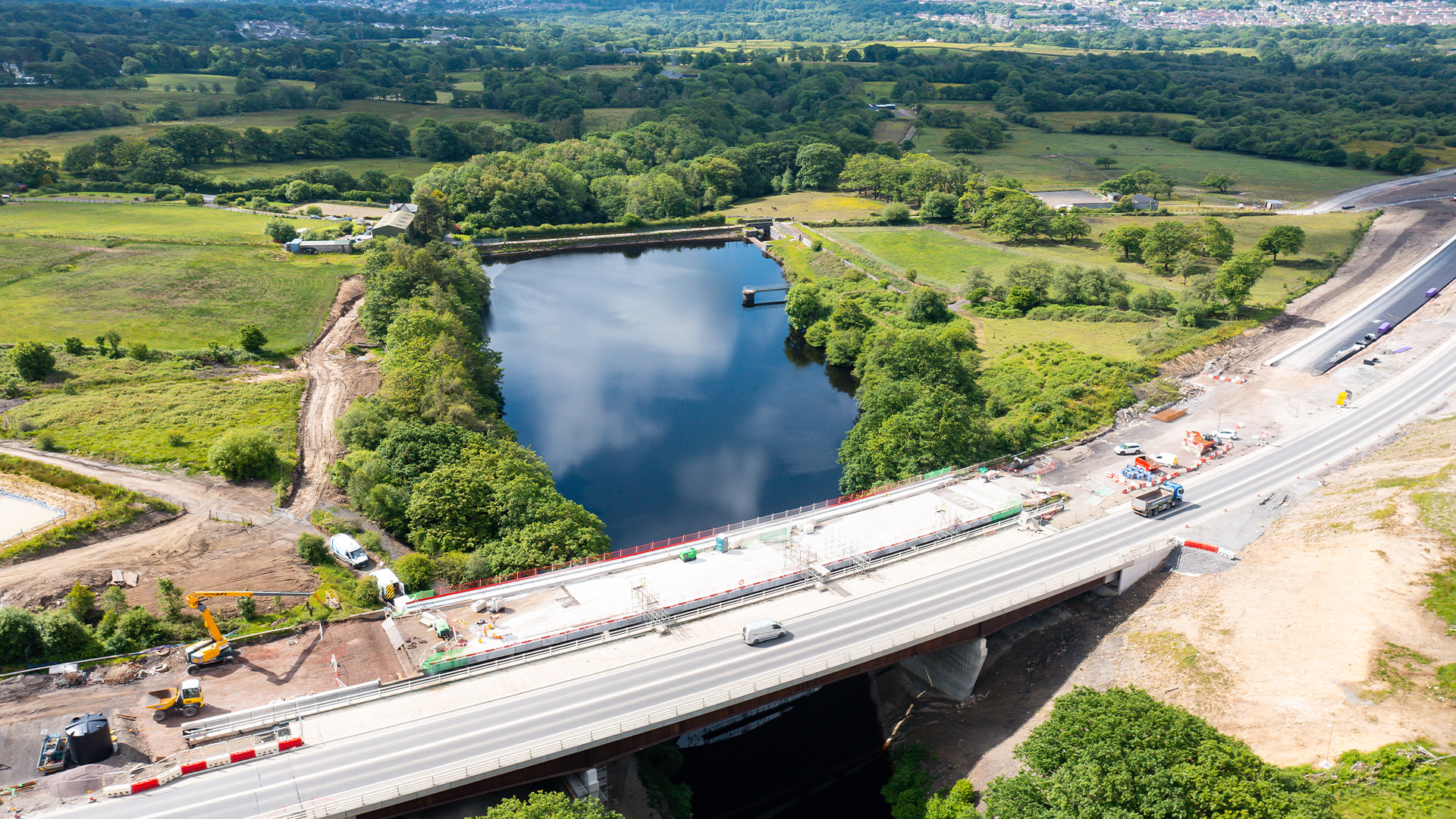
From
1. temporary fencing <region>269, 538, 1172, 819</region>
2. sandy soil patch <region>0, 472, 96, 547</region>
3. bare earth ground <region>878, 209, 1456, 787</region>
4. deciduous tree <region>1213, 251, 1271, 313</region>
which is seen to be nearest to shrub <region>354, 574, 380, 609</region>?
temporary fencing <region>269, 538, 1172, 819</region>

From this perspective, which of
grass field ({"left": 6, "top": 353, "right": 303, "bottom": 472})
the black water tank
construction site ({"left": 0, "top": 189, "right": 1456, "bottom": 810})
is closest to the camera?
the black water tank

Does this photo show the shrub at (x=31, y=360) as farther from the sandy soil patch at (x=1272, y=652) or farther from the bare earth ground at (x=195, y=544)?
the sandy soil patch at (x=1272, y=652)

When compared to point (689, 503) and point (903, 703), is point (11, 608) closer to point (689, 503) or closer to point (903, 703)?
point (689, 503)

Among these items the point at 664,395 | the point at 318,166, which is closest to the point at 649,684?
the point at 664,395

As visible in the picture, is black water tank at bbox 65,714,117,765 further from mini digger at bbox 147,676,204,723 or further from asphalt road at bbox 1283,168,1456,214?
asphalt road at bbox 1283,168,1456,214

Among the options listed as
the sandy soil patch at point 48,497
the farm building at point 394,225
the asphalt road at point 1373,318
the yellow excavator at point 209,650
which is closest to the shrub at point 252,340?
the sandy soil patch at point 48,497

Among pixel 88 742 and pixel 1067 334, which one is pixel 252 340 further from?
pixel 1067 334

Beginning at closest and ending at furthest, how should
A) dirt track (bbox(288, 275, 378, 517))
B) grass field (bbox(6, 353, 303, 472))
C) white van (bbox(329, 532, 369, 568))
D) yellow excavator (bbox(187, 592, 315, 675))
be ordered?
yellow excavator (bbox(187, 592, 315, 675))
white van (bbox(329, 532, 369, 568))
dirt track (bbox(288, 275, 378, 517))
grass field (bbox(6, 353, 303, 472))
